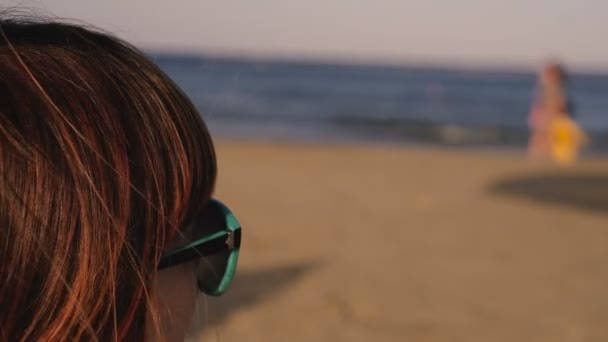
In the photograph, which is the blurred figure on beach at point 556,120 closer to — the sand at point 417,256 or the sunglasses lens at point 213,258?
the sand at point 417,256

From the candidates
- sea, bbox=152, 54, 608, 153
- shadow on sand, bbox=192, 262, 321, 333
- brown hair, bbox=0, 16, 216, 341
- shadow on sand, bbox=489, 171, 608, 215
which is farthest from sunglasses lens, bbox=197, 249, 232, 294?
A: sea, bbox=152, 54, 608, 153

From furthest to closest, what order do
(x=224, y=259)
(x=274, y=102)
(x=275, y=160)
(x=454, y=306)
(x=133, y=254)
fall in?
(x=274, y=102), (x=275, y=160), (x=454, y=306), (x=224, y=259), (x=133, y=254)

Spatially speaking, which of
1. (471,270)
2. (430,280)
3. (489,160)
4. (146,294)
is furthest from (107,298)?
(489,160)

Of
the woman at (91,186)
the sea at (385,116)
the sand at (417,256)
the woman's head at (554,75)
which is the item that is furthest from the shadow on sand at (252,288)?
the woman's head at (554,75)

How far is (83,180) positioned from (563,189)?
6.75 m

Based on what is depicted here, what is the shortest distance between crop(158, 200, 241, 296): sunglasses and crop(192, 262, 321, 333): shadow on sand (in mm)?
2431

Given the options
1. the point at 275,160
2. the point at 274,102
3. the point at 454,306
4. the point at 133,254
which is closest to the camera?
the point at 133,254

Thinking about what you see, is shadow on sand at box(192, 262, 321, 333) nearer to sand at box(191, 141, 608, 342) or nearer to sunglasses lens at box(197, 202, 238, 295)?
sand at box(191, 141, 608, 342)

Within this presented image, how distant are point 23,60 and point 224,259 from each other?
1.39 feet

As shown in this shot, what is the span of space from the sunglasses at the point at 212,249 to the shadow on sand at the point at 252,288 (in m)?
2.43

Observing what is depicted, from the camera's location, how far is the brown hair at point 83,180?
759mm

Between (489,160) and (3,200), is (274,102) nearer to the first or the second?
(489,160)

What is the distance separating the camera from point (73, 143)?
794 mm

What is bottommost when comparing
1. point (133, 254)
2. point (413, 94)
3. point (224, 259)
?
point (413, 94)
